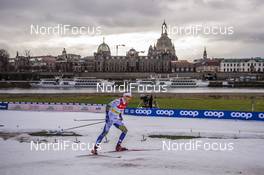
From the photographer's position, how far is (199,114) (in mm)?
25203

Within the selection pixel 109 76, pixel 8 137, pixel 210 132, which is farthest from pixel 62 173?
pixel 109 76

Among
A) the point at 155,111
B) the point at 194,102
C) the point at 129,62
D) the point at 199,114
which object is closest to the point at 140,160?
the point at 199,114

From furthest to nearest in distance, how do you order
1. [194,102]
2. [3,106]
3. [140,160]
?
[194,102], [3,106], [140,160]

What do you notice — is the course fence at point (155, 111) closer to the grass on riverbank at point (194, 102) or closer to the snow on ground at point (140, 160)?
the grass on riverbank at point (194, 102)

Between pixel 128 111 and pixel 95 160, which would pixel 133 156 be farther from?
pixel 128 111

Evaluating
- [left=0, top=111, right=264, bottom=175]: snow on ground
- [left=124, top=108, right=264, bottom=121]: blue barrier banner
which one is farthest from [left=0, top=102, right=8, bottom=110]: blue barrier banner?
[left=0, top=111, right=264, bottom=175]: snow on ground

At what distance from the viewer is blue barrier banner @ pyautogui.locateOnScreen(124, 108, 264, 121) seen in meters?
23.8

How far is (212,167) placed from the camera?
1004 centimetres

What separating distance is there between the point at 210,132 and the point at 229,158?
19.9 ft

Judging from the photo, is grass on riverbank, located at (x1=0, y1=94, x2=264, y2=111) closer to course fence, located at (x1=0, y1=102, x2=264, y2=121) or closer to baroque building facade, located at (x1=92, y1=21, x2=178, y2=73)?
course fence, located at (x1=0, y1=102, x2=264, y2=121)

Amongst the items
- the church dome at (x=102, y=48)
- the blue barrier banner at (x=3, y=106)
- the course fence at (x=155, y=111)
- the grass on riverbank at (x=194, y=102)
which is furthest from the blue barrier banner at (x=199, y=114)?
the church dome at (x=102, y=48)

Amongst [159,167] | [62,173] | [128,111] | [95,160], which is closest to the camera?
[62,173]

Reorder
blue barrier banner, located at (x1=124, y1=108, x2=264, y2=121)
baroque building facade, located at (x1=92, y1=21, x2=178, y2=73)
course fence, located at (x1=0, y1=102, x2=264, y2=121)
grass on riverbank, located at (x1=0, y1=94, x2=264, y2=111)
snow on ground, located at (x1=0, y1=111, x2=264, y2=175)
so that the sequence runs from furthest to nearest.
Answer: baroque building facade, located at (x1=92, y1=21, x2=178, y2=73) → grass on riverbank, located at (x1=0, y1=94, x2=264, y2=111) → course fence, located at (x1=0, y1=102, x2=264, y2=121) → blue barrier banner, located at (x1=124, y1=108, x2=264, y2=121) → snow on ground, located at (x1=0, y1=111, x2=264, y2=175)

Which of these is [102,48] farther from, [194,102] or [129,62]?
[194,102]
